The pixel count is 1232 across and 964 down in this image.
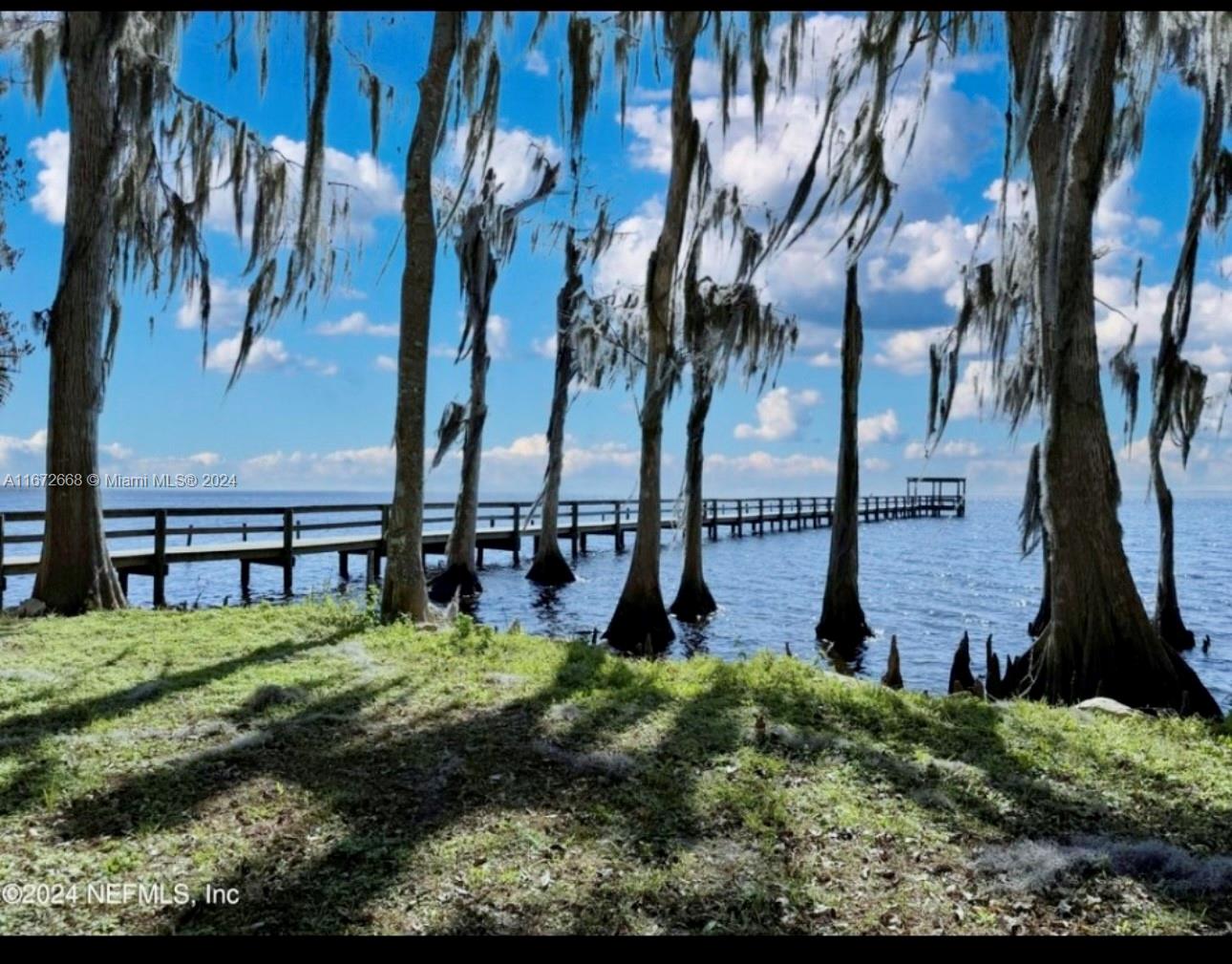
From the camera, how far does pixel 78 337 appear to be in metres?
9.23

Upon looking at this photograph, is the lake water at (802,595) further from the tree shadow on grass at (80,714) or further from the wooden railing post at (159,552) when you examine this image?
the tree shadow on grass at (80,714)

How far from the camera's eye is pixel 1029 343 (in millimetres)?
12531

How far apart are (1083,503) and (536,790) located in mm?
6530

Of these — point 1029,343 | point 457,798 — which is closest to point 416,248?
point 457,798

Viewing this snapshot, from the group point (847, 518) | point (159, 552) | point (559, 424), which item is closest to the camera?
point (159, 552)

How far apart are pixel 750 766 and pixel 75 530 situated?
823 centimetres

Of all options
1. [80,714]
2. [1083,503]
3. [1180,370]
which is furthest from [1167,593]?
[80,714]

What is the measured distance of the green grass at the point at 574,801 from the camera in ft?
9.53

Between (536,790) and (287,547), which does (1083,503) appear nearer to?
(536,790)

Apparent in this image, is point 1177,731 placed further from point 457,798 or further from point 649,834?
point 457,798

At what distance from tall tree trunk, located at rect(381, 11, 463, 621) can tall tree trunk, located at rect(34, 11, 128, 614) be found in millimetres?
3506

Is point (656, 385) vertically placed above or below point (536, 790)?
above

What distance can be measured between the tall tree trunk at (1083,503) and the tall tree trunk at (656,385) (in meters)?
5.77
